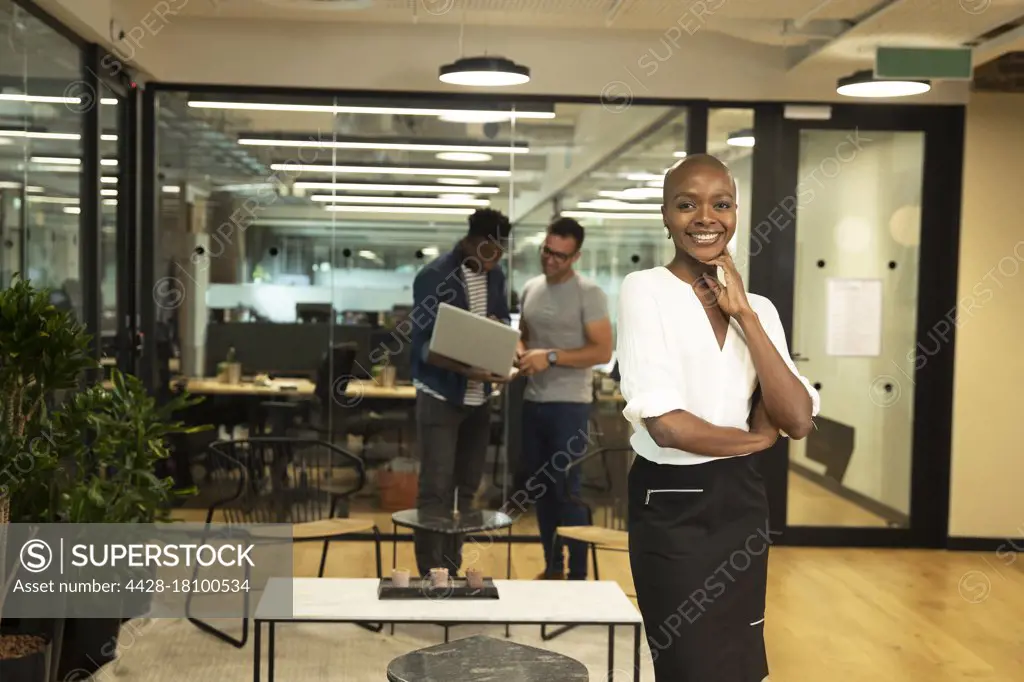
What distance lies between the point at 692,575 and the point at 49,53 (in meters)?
4.00

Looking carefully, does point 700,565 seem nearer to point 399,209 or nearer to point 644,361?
point 644,361

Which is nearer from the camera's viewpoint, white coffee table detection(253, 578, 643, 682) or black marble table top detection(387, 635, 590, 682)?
black marble table top detection(387, 635, 590, 682)

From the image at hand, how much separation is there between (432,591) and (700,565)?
191cm

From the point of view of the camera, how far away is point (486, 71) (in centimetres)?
551

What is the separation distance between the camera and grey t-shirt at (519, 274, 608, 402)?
560 cm

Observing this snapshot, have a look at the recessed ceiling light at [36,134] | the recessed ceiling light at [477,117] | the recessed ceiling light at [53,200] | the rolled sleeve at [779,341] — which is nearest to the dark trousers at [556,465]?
the recessed ceiling light at [477,117]

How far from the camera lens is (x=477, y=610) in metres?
3.46

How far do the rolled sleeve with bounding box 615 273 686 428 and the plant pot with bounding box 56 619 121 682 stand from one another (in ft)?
9.45

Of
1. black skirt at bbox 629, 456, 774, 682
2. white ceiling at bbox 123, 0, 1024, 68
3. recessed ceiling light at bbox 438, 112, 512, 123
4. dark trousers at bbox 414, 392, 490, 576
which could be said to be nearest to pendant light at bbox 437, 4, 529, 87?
white ceiling at bbox 123, 0, 1024, 68

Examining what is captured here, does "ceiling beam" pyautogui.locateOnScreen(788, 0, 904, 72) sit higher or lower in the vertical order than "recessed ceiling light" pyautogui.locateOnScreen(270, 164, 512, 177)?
higher

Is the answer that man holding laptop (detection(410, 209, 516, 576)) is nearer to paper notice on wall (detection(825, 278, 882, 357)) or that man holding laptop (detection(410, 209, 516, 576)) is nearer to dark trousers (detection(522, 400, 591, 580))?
dark trousers (detection(522, 400, 591, 580))

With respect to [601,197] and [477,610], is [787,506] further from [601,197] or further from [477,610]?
[477,610]

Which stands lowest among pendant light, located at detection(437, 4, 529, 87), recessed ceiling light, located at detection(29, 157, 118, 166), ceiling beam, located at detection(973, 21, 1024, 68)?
recessed ceiling light, located at detection(29, 157, 118, 166)

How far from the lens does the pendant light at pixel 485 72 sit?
552 cm
